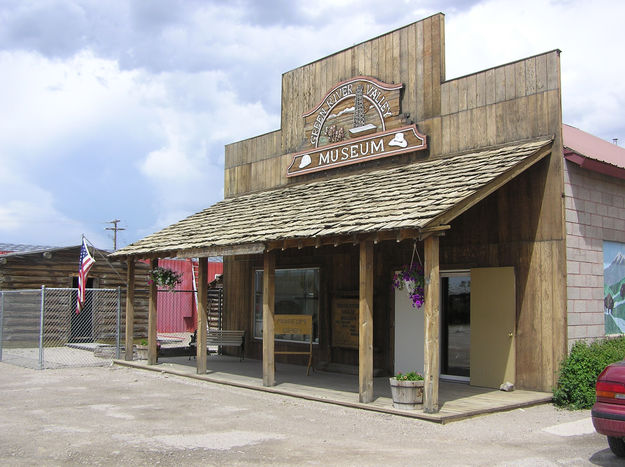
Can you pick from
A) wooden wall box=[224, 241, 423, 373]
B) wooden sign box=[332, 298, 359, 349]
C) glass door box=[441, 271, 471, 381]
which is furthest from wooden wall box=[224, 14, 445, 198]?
wooden sign box=[332, 298, 359, 349]

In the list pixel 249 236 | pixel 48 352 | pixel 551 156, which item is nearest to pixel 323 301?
pixel 249 236

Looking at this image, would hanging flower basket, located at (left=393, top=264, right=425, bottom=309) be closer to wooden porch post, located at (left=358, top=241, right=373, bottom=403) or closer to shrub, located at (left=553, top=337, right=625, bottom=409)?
wooden porch post, located at (left=358, top=241, right=373, bottom=403)

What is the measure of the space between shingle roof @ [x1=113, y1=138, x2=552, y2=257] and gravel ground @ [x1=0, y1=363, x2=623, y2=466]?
8.81 feet

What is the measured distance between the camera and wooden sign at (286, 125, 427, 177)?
12.6 metres

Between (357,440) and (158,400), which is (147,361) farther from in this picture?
(357,440)

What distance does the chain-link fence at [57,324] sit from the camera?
19.2 metres

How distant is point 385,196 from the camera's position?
1067 cm

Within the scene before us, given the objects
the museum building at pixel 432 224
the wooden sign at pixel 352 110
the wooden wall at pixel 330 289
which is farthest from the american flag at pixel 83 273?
the wooden sign at pixel 352 110

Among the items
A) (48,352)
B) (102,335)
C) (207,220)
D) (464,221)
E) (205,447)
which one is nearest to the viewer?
(205,447)

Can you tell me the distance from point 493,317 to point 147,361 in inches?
322

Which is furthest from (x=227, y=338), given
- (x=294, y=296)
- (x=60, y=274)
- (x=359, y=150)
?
(x=60, y=274)

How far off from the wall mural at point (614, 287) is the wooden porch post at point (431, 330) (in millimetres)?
4375

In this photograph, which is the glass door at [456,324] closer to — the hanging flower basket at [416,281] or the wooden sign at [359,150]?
the hanging flower basket at [416,281]

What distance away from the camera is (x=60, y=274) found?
21328mm
